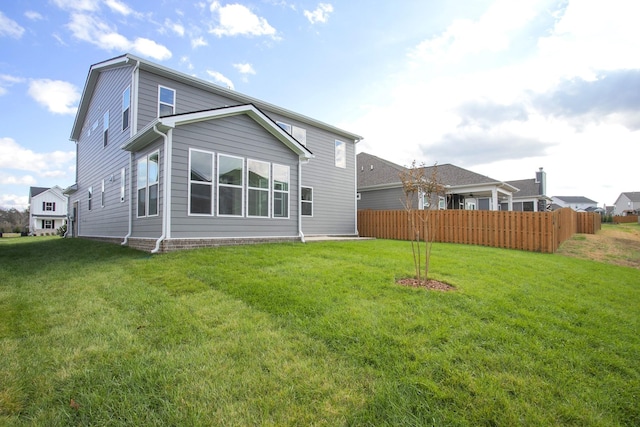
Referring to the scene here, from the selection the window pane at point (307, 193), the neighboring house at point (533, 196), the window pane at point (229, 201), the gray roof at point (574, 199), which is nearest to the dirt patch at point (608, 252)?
the window pane at point (307, 193)

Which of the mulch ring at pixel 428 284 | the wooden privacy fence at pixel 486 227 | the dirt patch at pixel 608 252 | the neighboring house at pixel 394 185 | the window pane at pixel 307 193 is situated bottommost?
the dirt patch at pixel 608 252

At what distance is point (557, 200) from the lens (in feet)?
243

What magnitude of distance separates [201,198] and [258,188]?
183 cm

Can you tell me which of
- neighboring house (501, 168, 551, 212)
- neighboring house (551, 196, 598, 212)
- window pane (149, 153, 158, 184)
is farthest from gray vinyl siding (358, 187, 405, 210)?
neighboring house (551, 196, 598, 212)

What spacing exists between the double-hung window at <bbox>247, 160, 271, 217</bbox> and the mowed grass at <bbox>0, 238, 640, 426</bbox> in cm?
427

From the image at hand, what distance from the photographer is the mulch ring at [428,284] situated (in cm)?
446

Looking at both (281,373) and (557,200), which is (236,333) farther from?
(557,200)

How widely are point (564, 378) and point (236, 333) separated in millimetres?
2849

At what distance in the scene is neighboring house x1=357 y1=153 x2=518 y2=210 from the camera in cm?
1761

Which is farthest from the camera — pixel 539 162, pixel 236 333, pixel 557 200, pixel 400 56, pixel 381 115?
pixel 557 200

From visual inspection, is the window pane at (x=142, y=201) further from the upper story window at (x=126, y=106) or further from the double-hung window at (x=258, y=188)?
the double-hung window at (x=258, y=188)

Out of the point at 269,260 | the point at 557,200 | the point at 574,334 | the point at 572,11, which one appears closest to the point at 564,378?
the point at 574,334

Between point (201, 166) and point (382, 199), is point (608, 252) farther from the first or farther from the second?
point (201, 166)

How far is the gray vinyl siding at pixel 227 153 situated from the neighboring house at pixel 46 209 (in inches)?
1750
